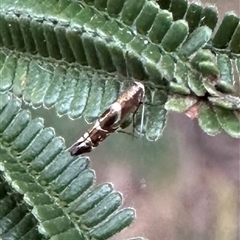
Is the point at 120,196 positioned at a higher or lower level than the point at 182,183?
higher

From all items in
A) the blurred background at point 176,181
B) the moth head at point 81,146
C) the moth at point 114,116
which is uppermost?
the moth at point 114,116

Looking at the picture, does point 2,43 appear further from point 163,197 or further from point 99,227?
point 163,197

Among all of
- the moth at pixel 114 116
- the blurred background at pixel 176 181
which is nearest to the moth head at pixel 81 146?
the moth at pixel 114 116

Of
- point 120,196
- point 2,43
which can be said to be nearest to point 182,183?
point 120,196

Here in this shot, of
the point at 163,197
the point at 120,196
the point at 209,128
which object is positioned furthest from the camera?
the point at 163,197

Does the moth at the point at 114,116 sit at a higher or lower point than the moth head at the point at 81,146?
higher

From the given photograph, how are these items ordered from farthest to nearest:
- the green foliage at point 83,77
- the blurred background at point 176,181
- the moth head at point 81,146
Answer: the blurred background at point 176,181 < the moth head at point 81,146 < the green foliage at point 83,77

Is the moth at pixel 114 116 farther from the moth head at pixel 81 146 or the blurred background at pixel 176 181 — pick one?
the blurred background at pixel 176 181
